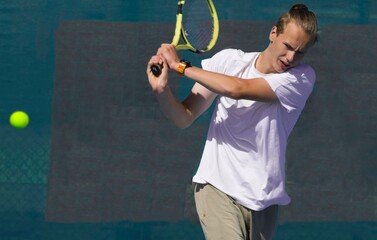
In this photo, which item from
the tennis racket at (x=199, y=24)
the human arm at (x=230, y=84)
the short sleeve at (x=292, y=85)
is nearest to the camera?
the human arm at (x=230, y=84)

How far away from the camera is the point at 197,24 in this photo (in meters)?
4.80

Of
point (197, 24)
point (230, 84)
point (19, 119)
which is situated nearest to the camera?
point (230, 84)

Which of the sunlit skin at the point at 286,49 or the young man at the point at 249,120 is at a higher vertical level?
the sunlit skin at the point at 286,49

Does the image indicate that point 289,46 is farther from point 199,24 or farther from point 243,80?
point 199,24

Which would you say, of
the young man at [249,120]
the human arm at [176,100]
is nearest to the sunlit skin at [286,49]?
the young man at [249,120]

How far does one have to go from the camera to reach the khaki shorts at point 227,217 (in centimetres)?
425

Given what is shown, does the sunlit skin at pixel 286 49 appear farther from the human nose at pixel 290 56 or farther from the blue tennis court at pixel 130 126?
the blue tennis court at pixel 130 126

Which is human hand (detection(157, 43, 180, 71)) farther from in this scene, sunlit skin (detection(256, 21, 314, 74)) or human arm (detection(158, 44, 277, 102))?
sunlit skin (detection(256, 21, 314, 74))

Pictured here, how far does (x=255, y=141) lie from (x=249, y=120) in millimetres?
93

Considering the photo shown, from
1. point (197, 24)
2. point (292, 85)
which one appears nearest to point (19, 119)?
point (197, 24)

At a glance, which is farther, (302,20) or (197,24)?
A: (197,24)

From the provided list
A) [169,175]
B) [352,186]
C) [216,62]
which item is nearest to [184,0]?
[216,62]

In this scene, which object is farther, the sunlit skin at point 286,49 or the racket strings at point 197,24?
the racket strings at point 197,24

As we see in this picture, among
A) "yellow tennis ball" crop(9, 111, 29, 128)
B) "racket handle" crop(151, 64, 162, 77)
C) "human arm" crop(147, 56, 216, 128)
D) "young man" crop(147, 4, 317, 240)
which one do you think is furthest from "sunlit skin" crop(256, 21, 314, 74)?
"yellow tennis ball" crop(9, 111, 29, 128)
